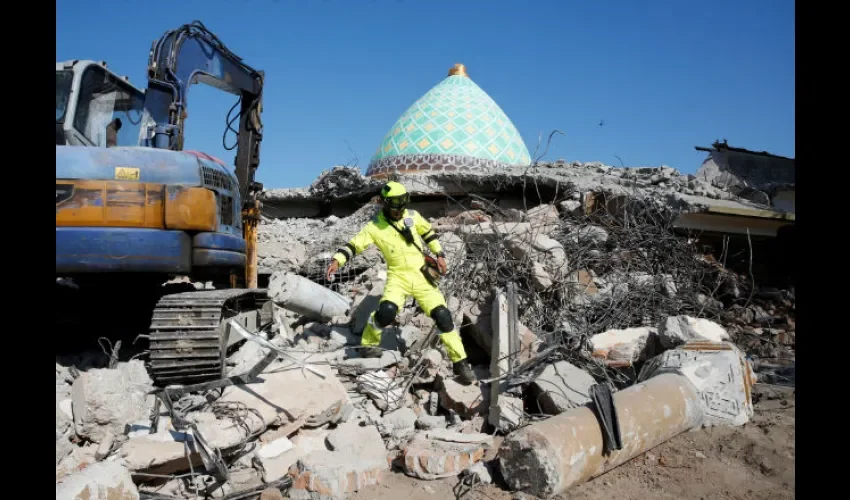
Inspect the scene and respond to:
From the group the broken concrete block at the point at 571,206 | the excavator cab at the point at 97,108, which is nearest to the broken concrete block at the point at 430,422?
the excavator cab at the point at 97,108

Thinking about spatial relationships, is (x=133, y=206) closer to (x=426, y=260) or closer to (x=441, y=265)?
(x=426, y=260)

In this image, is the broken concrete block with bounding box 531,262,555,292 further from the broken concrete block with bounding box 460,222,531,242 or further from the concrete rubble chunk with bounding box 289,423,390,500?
the concrete rubble chunk with bounding box 289,423,390,500

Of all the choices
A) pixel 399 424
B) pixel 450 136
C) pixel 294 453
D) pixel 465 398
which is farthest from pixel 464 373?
pixel 450 136

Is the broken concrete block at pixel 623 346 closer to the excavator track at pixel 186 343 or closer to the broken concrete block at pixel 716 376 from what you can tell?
the broken concrete block at pixel 716 376

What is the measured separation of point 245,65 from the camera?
6.98 m

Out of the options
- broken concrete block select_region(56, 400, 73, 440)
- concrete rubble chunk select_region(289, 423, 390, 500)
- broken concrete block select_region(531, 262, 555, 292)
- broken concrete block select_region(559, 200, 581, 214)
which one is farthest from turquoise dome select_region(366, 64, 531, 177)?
broken concrete block select_region(56, 400, 73, 440)

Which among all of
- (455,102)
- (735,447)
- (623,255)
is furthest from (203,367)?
(455,102)

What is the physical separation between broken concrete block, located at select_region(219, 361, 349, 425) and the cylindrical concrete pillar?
58.1 inches

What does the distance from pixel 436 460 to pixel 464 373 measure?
4.24 ft

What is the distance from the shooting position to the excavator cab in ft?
16.6

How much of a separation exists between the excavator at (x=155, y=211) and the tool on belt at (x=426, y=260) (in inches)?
58.3

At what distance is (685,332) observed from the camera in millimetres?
4602

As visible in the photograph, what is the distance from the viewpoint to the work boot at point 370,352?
5066 millimetres
